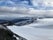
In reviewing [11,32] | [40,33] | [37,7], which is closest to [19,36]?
[11,32]

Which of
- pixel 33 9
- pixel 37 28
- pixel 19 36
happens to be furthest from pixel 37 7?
pixel 19 36

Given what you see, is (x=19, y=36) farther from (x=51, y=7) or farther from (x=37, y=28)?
(x=51, y=7)

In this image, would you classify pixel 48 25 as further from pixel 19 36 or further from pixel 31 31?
pixel 19 36

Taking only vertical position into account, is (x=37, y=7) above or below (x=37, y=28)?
above

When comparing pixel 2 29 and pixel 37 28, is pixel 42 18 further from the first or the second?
pixel 2 29

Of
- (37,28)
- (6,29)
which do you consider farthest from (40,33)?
(6,29)

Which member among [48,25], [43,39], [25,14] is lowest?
[43,39]

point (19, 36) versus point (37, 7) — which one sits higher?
point (37, 7)
